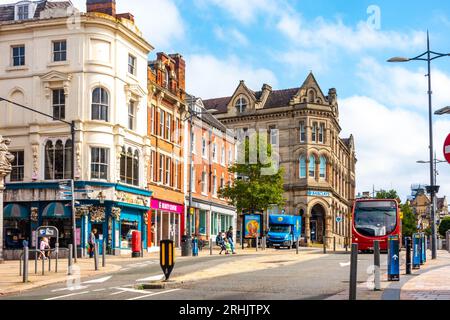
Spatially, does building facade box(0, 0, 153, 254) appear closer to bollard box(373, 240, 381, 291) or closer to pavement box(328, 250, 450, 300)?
pavement box(328, 250, 450, 300)

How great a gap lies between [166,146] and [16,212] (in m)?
12.8

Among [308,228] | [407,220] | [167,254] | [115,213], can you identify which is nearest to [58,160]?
[115,213]

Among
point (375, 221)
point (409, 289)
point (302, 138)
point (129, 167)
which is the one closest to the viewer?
point (409, 289)

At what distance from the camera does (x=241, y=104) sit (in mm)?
83188

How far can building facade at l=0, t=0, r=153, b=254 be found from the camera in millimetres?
40812

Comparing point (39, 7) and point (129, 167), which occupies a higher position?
point (39, 7)

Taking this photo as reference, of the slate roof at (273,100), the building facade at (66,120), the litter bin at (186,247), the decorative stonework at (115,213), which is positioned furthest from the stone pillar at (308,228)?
the litter bin at (186,247)

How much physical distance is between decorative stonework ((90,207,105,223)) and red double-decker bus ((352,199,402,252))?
15172 millimetres

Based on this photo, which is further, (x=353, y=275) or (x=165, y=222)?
(x=165, y=222)

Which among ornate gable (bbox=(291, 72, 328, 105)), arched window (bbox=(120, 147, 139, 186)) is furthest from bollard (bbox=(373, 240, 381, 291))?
ornate gable (bbox=(291, 72, 328, 105))

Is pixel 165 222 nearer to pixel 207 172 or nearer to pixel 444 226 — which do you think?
pixel 207 172

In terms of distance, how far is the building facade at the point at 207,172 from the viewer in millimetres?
55938
